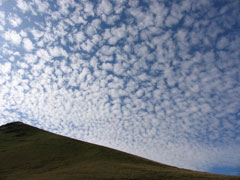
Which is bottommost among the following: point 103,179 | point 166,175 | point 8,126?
point 103,179

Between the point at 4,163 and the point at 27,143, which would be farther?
the point at 27,143

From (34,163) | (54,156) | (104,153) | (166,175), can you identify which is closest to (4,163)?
(34,163)

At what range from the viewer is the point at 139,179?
23.0 m

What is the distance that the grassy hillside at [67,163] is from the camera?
25.2 m

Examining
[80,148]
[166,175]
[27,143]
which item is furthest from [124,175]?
[27,143]

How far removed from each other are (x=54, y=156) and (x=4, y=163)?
28.9 ft

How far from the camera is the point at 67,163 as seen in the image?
111 feet

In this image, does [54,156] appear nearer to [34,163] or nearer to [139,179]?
[34,163]

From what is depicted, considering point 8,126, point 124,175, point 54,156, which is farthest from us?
point 8,126

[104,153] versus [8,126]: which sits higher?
[8,126]

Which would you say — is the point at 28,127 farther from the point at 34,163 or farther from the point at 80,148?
the point at 34,163

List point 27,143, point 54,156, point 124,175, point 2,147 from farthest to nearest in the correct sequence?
point 27,143, point 2,147, point 54,156, point 124,175

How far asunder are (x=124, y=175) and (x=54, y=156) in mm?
19713

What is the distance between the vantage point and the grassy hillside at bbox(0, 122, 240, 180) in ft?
82.7
